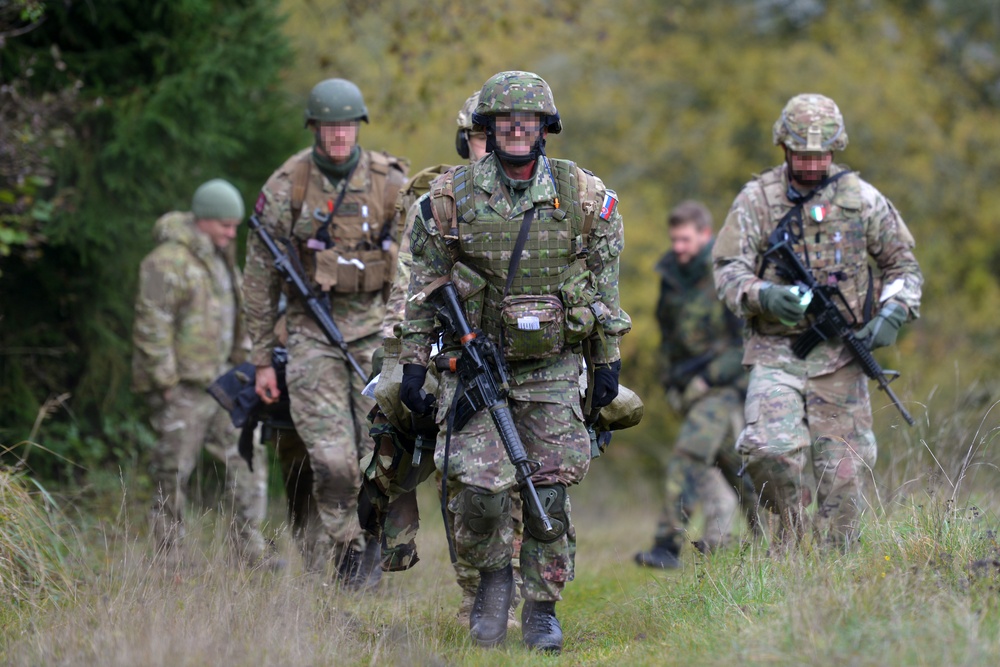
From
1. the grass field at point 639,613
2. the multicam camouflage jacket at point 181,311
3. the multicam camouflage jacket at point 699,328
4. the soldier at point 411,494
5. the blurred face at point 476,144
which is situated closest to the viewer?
the grass field at point 639,613

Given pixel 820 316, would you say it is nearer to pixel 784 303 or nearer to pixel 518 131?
pixel 784 303

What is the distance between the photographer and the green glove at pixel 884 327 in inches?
253

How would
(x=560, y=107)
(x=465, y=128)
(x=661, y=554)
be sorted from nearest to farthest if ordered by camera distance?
(x=465, y=128), (x=661, y=554), (x=560, y=107)

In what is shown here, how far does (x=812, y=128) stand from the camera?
6.55 metres

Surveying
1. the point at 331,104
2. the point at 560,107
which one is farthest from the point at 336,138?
the point at 560,107

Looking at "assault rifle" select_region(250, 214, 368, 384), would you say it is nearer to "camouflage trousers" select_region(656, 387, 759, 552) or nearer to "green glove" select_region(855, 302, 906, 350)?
"green glove" select_region(855, 302, 906, 350)

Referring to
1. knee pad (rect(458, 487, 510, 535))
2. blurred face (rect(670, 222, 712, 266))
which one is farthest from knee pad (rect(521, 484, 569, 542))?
blurred face (rect(670, 222, 712, 266))

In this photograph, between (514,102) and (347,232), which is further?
(347,232)

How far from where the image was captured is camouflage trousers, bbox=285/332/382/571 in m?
6.86

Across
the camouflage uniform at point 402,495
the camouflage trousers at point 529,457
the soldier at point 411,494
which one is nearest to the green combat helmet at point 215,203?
the soldier at point 411,494

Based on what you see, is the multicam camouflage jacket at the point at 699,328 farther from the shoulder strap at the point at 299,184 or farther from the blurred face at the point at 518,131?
the blurred face at the point at 518,131

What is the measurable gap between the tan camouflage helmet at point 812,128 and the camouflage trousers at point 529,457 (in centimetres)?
206

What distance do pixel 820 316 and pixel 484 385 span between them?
2.23m

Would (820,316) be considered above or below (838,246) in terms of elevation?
below
